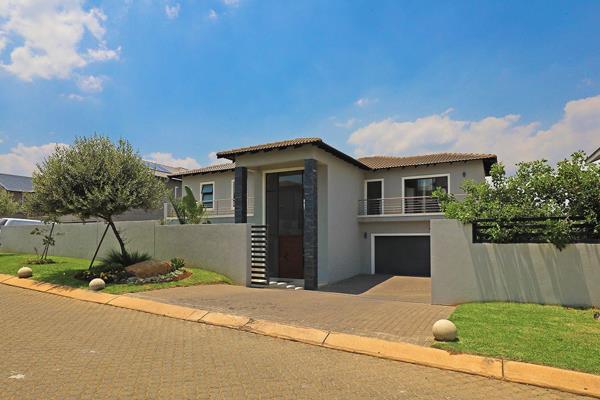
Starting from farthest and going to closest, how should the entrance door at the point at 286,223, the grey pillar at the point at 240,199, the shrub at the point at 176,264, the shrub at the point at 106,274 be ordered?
1. the entrance door at the point at 286,223
2. the grey pillar at the point at 240,199
3. the shrub at the point at 176,264
4. the shrub at the point at 106,274

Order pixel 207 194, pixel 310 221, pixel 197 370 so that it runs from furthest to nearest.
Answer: pixel 207 194, pixel 310 221, pixel 197 370

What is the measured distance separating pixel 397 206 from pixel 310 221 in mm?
7109

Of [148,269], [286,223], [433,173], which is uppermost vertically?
[433,173]

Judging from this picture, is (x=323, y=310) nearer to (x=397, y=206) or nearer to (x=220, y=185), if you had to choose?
(x=397, y=206)

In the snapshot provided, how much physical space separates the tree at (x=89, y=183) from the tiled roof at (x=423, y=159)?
12.7 m

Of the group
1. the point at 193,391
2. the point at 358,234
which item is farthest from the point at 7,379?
the point at 358,234

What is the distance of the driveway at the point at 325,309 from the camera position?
7.49 m

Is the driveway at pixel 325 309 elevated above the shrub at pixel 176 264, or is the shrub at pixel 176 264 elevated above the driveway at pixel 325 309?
the shrub at pixel 176 264

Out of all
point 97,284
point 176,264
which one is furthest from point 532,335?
point 176,264

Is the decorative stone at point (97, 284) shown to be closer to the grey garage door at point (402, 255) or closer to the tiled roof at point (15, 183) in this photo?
the grey garage door at point (402, 255)

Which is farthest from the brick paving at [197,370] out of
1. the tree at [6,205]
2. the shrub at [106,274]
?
the tree at [6,205]

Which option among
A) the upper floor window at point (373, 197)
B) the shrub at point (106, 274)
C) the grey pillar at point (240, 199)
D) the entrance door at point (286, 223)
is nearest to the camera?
the shrub at point (106, 274)

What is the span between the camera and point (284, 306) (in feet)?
32.1

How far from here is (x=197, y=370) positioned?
524 centimetres
